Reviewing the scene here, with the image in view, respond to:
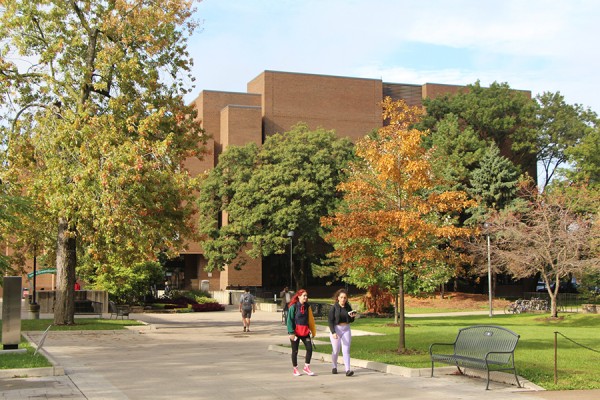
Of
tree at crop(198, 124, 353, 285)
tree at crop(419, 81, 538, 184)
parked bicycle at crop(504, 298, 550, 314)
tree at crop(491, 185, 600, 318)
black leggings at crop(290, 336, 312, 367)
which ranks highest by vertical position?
tree at crop(419, 81, 538, 184)

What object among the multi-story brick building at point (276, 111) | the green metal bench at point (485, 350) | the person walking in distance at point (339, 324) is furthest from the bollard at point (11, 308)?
the multi-story brick building at point (276, 111)

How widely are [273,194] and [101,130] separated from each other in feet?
85.5

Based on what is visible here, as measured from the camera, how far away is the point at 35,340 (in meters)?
21.0

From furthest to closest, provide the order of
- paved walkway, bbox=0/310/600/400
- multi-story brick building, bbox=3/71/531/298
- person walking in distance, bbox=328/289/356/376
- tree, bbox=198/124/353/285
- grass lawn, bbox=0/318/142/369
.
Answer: multi-story brick building, bbox=3/71/531/298
tree, bbox=198/124/353/285
grass lawn, bbox=0/318/142/369
person walking in distance, bbox=328/289/356/376
paved walkway, bbox=0/310/600/400

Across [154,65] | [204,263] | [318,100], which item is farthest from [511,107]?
[154,65]

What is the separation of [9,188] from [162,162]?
16.5ft

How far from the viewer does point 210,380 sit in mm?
13047

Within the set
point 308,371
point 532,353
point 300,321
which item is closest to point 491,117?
point 532,353

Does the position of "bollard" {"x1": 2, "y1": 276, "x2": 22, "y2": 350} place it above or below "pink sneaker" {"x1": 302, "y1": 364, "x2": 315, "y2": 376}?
above

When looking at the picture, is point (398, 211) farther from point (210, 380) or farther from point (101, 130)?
point (101, 130)

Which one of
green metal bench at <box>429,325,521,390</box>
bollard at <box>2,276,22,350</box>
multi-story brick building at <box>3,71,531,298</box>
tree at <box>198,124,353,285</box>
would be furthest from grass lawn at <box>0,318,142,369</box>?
multi-story brick building at <box>3,71,531,298</box>

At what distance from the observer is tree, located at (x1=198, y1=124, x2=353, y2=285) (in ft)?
160

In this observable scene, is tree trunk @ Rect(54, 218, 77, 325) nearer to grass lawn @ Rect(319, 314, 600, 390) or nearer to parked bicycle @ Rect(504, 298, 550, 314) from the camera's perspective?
grass lawn @ Rect(319, 314, 600, 390)

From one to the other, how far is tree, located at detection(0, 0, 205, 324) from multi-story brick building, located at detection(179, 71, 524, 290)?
30845 mm
